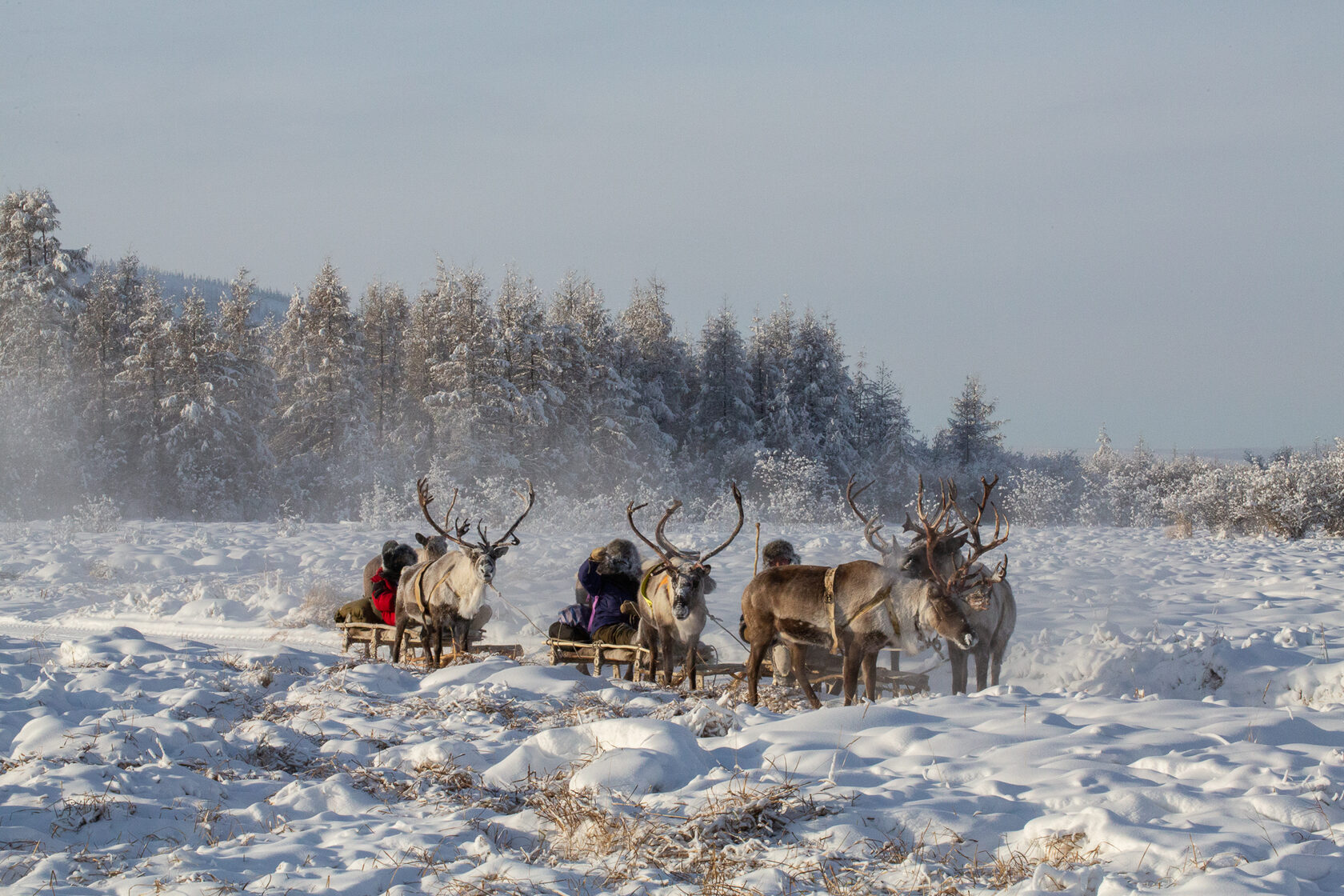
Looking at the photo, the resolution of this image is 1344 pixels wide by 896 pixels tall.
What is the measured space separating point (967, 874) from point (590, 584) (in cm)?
759

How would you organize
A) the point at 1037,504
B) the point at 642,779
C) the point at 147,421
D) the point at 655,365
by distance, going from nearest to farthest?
the point at 642,779 → the point at 1037,504 → the point at 147,421 → the point at 655,365

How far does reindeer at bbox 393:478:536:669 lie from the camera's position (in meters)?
11.5

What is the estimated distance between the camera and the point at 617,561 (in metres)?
11.4

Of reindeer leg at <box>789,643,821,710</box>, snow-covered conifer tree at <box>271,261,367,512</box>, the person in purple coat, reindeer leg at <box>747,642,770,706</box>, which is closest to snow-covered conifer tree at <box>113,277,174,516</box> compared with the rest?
snow-covered conifer tree at <box>271,261,367,512</box>

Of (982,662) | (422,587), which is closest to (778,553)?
(982,662)

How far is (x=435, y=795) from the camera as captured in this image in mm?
5715

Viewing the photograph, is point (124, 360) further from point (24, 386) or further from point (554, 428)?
point (554, 428)

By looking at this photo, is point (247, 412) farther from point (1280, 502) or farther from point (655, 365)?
point (1280, 502)

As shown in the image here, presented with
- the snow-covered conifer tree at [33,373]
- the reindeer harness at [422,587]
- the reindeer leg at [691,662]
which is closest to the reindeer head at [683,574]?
the reindeer leg at [691,662]

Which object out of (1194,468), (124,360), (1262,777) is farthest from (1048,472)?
(1262,777)

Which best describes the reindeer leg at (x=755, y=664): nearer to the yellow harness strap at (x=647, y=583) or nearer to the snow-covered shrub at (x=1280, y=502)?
the yellow harness strap at (x=647, y=583)

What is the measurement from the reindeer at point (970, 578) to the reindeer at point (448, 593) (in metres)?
4.58

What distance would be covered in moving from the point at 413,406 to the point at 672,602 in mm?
37065

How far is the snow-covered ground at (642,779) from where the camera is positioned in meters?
4.38
